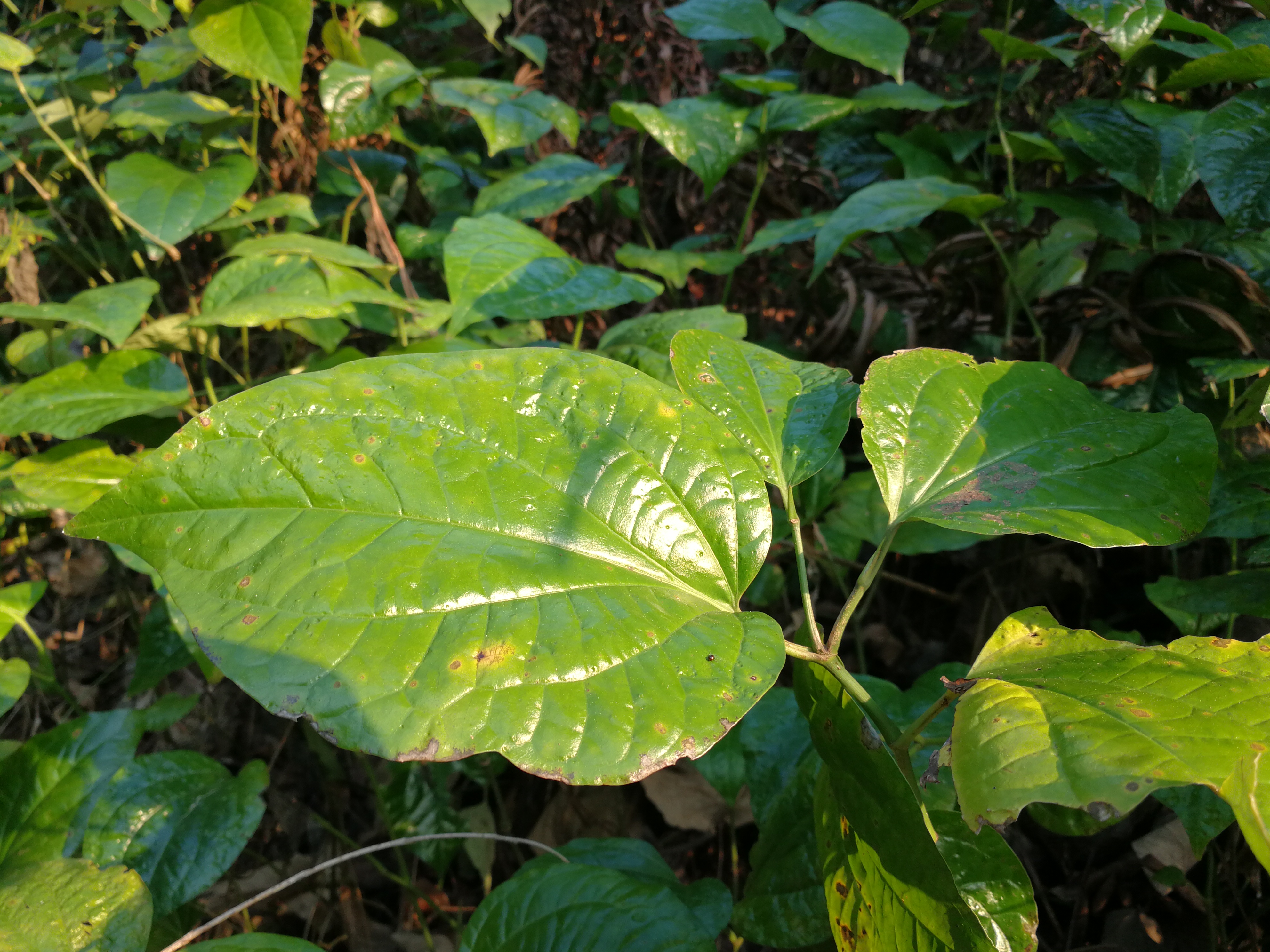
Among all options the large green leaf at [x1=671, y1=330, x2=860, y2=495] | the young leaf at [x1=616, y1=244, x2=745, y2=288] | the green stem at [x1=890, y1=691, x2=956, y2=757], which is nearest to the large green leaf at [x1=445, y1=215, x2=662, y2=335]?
the young leaf at [x1=616, y1=244, x2=745, y2=288]

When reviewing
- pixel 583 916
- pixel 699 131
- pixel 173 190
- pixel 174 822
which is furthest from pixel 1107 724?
pixel 173 190

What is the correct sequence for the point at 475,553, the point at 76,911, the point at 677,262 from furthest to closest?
the point at 677,262 → the point at 76,911 → the point at 475,553

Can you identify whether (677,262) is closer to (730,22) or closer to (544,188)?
(544,188)

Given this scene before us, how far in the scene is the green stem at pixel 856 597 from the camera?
61 centimetres

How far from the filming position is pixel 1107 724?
46cm

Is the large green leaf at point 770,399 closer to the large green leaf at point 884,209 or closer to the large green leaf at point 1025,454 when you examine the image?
the large green leaf at point 1025,454

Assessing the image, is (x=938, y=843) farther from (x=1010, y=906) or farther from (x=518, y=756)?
(x=518, y=756)

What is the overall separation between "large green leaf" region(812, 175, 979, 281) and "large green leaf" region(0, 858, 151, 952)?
1109 mm

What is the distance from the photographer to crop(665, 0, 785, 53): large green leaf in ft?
5.25

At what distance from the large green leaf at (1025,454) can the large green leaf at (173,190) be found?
3.90 feet

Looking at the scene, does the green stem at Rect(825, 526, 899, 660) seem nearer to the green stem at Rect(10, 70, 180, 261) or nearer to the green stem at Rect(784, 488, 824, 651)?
the green stem at Rect(784, 488, 824, 651)

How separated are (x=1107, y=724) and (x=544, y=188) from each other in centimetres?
143

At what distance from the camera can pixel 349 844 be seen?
1413mm

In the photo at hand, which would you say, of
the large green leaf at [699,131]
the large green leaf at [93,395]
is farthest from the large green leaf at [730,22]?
the large green leaf at [93,395]
